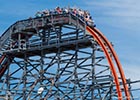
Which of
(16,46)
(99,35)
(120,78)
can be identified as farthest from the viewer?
(16,46)

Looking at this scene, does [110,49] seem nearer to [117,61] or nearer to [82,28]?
[117,61]

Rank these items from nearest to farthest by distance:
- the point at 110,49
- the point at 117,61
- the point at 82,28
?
the point at 117,61 < the point at 110,49 < the point at 82,28

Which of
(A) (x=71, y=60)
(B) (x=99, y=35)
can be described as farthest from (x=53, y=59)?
(B) (x=99, y=35)

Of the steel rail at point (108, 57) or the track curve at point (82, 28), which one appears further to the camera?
the track curve at point (82, 28)

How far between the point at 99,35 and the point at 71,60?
356 centimetres

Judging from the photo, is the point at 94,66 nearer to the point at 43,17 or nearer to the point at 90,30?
the point at 90,30

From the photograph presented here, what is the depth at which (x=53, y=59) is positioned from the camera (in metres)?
49.0

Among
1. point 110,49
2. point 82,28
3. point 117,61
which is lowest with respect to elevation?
point 117,61

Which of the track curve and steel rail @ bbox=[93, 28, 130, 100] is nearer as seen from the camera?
Answer: steel rail @ bbox=[93, 28, 130, 100]

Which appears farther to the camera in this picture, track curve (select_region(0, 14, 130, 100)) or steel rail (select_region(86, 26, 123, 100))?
track curve (select_region(0, 14, 130, 100))

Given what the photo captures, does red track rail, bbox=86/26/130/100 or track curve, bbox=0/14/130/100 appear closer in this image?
red track rail, bbox=86/26/130/100

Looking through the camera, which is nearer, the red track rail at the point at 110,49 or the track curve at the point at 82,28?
the red track rail at the point at 110,49

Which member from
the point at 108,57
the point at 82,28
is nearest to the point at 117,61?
the point at 108,57

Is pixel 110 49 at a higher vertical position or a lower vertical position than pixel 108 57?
higher
